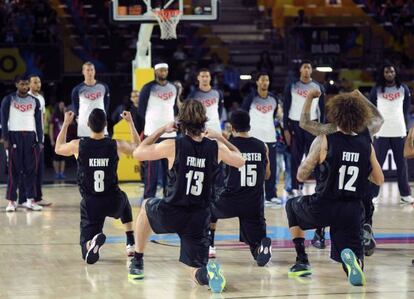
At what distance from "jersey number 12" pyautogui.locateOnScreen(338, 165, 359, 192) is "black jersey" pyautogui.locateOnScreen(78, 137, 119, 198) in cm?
232

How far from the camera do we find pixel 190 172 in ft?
27.5

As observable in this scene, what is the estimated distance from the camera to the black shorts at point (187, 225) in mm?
8445

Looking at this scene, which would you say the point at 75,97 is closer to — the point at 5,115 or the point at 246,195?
the point at 5,115

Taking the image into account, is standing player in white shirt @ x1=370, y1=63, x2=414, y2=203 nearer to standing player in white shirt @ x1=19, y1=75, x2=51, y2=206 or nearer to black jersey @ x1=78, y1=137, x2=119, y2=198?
standing player in white shirt @ x1=19, y1=75, x2=51, y2=206

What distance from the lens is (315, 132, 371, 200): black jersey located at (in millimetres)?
8539

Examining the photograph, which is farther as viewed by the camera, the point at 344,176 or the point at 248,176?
the point at 248,176

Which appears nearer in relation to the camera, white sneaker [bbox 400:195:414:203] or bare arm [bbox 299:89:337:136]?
bare arm [bbox 299:89:337:136]

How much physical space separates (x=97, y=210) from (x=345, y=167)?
251 centimetres

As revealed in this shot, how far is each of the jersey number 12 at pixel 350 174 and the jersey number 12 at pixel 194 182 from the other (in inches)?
46.1

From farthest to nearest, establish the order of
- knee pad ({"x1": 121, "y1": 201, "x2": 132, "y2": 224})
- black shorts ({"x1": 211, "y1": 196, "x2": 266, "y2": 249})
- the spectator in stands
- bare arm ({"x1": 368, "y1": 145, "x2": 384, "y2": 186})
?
the spectator in stands → knee pad ({"x1": 121, "y1": 201, "x2": 132, "y2": 224}) → black shorts ({"x1": 211, "y1": 196, "x2": 266, "y2": 249}) → bare arm ({"x1": 368, "y1": 145, "x2": 384, "y2": 186})

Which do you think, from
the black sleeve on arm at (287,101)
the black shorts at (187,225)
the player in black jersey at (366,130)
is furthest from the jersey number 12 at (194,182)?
the black sleeve on arm at (287,101)

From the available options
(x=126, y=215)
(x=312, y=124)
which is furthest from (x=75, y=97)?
(x=312, y=124)

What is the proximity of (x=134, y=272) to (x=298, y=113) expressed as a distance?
601cm

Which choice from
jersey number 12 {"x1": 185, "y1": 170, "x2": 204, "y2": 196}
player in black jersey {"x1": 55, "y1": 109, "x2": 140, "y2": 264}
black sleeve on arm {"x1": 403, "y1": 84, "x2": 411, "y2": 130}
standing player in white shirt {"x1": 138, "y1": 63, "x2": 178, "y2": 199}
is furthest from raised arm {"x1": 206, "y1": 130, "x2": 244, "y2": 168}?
black sleeve on arm {"x1": 403, "y1": 84, "x2": 411, "y2": 130}
